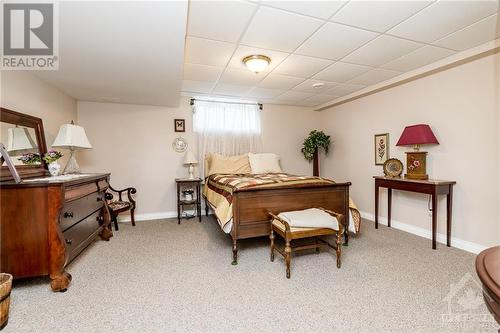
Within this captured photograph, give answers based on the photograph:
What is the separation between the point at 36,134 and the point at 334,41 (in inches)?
133

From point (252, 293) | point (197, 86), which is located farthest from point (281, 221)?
point (197, 86)

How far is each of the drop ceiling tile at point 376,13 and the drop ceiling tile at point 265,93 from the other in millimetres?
2014

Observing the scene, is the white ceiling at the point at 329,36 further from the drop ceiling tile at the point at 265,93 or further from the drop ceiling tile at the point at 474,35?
the drop ceiling tile at the point at 265,93

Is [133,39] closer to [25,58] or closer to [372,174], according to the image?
[25,58]

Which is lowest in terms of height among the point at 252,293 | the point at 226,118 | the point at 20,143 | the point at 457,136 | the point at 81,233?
the point at 252,293

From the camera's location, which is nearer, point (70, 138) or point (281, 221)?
point (281, 221)

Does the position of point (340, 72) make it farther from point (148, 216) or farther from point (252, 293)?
point (148, 216)

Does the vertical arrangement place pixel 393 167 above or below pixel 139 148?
below

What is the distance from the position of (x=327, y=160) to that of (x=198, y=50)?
11.8 feet

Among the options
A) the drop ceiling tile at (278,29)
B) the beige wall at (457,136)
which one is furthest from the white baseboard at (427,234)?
the drop ceiling tile at (278,29)

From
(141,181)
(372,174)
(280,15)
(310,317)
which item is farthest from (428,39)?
(141,181)

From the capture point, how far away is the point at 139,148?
4191 mm

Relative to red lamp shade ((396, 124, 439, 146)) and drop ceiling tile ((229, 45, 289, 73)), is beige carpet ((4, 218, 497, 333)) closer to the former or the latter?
red lamp shade ((396, 124, 439, 146))

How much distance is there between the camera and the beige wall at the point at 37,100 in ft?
7.41
